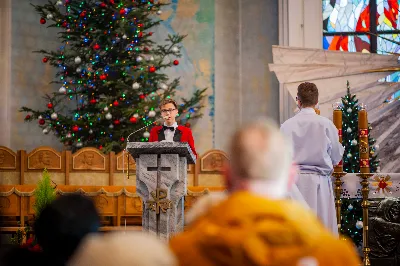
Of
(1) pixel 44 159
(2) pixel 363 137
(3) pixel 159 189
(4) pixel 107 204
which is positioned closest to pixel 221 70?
(1) pixel 44 159

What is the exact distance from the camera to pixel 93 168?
10.7 m

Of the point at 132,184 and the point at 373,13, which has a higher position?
the point at 373,13

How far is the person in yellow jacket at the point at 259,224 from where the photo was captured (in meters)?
2.04

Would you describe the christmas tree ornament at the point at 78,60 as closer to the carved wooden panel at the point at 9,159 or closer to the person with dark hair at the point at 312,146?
the carved wooden panel at the point at 9,159

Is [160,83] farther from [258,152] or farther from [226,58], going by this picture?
[258,152]

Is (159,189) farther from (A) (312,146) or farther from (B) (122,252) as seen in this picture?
(B) (122,252)

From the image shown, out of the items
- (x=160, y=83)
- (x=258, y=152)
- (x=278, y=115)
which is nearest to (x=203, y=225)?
(x=258, y=152)

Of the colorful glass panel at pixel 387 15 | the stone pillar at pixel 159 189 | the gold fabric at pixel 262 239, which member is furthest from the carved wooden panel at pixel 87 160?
the gold fabric at pixel 262 239

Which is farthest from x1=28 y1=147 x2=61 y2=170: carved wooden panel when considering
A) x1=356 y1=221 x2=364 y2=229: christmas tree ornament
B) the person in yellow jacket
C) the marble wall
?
the person in yellow jacket

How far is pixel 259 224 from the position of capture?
6.72 feet

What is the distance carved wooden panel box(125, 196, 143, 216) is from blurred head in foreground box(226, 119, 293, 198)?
7842 mm

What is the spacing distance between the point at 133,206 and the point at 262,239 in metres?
8.03

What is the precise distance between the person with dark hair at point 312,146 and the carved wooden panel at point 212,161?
17.7ft

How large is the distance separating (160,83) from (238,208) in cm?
1025
